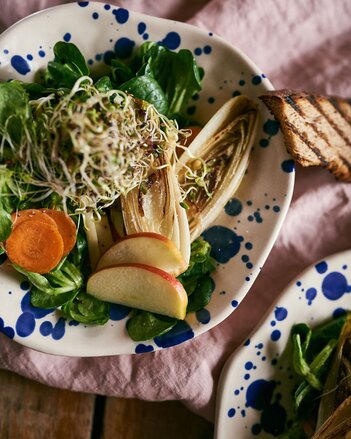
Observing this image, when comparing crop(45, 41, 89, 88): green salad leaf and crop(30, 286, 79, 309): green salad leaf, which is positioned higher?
crop(45, 41, 89, 88): green salad leaf

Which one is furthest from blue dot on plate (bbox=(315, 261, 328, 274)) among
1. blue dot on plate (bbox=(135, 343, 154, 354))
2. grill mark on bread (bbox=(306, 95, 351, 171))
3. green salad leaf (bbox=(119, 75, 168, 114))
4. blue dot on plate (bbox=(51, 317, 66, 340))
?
blue dot on plate (bbox=(51, 317, 66, 340))

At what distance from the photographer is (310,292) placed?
2.08 meters

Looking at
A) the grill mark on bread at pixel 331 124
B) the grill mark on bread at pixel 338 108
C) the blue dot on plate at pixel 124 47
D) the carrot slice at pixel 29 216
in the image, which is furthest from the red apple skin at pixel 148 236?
the grill mark on bread at pixel 338 108

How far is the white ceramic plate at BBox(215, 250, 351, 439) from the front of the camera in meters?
2.03

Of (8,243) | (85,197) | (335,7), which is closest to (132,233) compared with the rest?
(85,197)

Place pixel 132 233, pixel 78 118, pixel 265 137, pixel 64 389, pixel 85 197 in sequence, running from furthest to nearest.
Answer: pixel 64 389
pixel 265 137
pixel 132 233
pixel 85 197
pixel 78 118

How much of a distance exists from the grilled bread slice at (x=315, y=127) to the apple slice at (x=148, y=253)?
0.50 m

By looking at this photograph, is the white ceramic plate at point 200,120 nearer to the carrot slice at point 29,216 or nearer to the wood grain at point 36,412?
the carrot slice at point 29,216

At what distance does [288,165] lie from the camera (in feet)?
6.32

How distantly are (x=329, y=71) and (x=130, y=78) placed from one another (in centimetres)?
79

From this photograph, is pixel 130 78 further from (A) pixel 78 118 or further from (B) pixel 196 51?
(A) pixel 78 118

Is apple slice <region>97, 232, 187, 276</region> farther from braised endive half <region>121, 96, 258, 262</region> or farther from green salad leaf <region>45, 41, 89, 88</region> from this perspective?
green salad leaf <region>45, 41, 89, 88</region>

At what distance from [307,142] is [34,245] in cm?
92

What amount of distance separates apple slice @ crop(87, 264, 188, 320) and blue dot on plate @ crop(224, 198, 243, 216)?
329 mm
